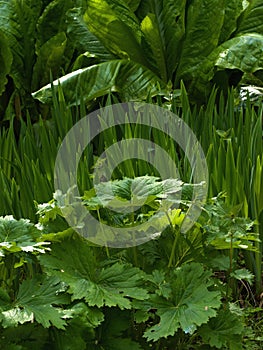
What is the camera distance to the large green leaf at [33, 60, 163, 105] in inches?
114

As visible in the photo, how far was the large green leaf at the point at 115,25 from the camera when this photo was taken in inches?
118

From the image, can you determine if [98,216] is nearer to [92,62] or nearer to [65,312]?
[65,312]

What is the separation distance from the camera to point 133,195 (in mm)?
1344

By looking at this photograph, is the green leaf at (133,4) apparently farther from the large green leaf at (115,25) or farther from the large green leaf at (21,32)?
the large green leaf at (21,32)

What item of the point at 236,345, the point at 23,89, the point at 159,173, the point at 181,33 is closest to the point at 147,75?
the point at 181,33

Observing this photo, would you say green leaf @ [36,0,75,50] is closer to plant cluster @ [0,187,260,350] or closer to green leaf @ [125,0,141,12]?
green leaf @ [125,0,141,12]

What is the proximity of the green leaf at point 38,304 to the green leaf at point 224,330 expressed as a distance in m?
0.29

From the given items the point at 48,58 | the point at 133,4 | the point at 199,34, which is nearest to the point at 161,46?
the point at 199,34

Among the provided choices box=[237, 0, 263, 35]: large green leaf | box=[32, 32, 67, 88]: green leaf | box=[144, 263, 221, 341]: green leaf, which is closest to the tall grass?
box=[144, 263, 221, 341]: green leaf

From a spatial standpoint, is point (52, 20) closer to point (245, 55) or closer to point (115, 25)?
point (115, 25)

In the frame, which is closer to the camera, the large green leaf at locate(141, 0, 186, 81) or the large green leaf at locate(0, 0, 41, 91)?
the large green leaf at locate(141, 0, 186, 81)

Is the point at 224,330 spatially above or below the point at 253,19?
below

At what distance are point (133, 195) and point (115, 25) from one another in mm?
1836

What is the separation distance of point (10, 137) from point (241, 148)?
0.79 meters
